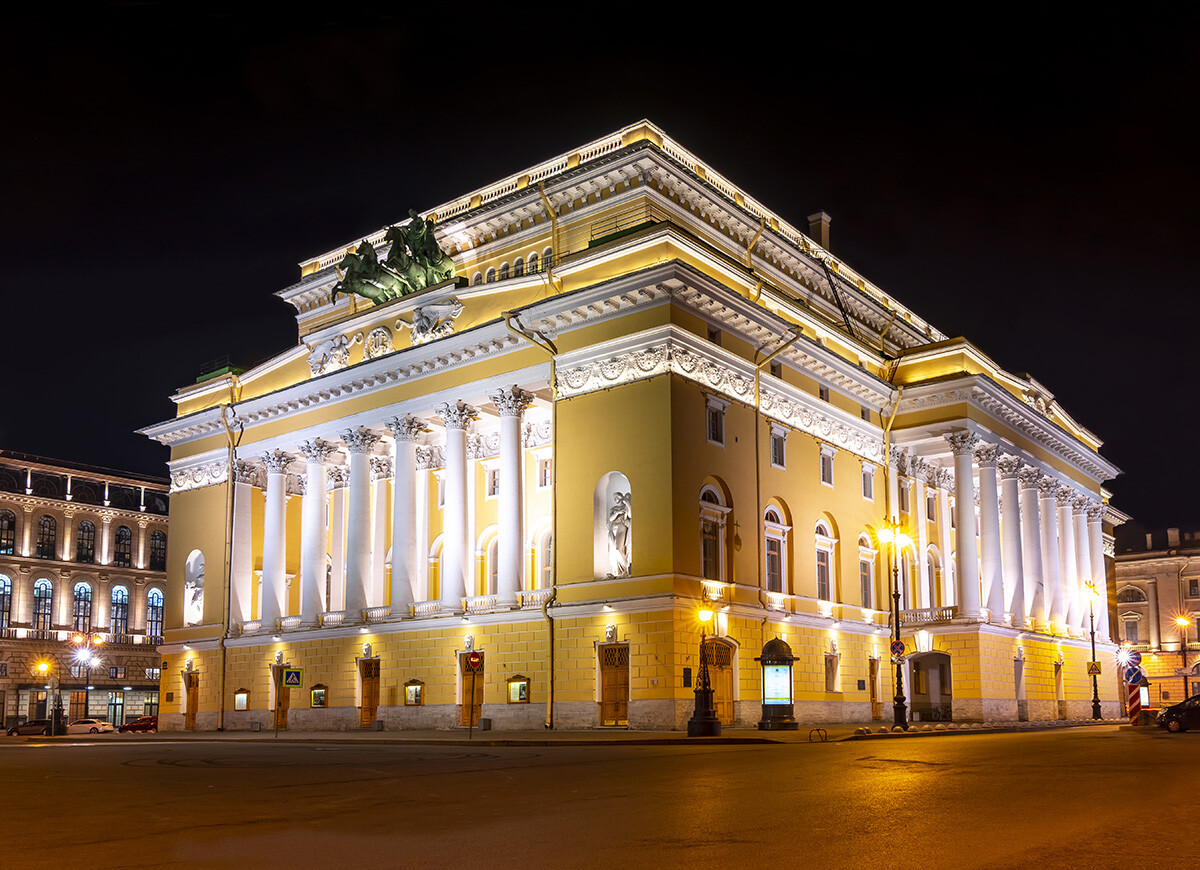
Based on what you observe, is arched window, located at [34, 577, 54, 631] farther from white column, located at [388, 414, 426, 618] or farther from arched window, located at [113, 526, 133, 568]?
white column, located at [388, 414, 426, 618]

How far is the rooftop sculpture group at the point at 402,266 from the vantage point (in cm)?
4503

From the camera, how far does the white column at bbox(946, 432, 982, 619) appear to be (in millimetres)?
46031

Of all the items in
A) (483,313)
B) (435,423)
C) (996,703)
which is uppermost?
(483,313)

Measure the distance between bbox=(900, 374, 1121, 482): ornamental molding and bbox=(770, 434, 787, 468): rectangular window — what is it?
9894mm

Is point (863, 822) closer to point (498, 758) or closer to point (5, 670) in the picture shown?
point (498, 758)

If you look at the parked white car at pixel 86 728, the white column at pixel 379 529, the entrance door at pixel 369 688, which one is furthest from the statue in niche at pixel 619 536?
the parked white car at pixel 86 728

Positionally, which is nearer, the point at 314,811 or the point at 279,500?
the point at 314,811

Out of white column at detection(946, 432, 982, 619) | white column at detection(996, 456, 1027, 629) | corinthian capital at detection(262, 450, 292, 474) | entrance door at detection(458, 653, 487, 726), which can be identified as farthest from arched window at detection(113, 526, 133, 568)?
white column at detection(996, 456, 1027, 629)

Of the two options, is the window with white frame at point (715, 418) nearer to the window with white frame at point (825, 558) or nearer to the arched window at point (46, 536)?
the window with white frame at point (825, 558)

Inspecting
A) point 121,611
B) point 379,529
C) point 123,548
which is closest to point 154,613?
point 121,611

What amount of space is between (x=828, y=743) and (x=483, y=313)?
68.1ft

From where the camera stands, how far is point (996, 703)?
45.3m

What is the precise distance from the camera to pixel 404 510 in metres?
43.2

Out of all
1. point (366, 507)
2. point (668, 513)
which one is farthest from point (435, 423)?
point (668, 513)
